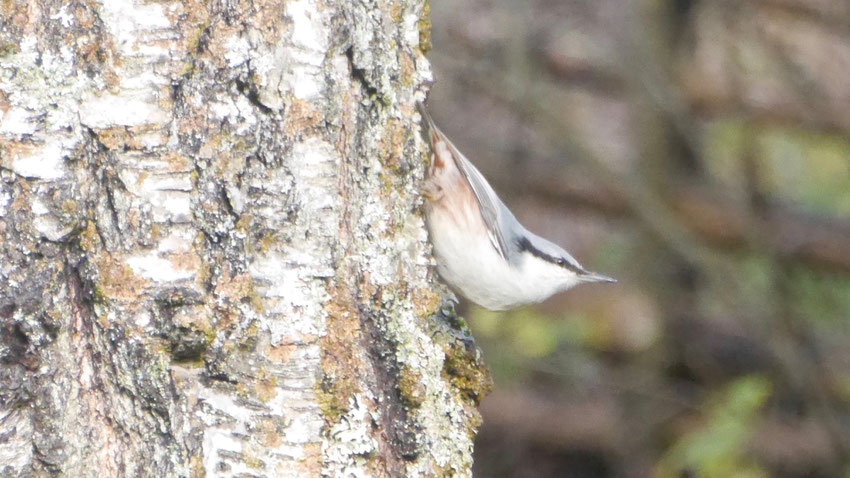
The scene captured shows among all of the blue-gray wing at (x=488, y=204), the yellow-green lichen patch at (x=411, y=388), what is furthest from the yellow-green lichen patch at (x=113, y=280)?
the blue-gray wing at (x=488, y=204)

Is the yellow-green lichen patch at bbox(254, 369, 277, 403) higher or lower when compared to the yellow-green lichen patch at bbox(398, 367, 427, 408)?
higher

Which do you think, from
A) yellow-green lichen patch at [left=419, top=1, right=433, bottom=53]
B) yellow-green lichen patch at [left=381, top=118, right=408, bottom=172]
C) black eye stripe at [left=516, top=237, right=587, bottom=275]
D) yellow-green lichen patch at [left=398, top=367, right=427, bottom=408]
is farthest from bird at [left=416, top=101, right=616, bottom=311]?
yellow-green lichen patch at [left=398, top=367, right=427, bottom=408]

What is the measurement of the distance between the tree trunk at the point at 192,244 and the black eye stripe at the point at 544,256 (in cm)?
144

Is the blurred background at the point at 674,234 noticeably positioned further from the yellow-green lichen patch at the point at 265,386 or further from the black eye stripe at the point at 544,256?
the yellow-green lichen patch at the point at 265,386

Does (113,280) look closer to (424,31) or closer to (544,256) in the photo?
(424,31)

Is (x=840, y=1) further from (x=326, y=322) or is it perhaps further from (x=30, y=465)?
(x=30, y=465)

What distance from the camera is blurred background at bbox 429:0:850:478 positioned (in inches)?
180

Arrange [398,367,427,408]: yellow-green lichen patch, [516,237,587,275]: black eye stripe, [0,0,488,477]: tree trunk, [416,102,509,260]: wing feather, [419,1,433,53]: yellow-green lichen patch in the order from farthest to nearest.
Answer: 1. [516,237,587,275]: black eye stripe
2. [416,102,509,260]: wing feather
3. [419,1,433,53]: yellow-green lichen patch
4. [398,367,427,408]: yellow-green lichen patch
5. [0,0,488,477]: tree trunk

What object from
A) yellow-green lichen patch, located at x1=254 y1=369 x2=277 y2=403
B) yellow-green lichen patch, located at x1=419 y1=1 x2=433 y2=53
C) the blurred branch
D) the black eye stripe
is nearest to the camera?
yellow-green lichen patch, located at x1=254 y1=369 x2=277 y2=403

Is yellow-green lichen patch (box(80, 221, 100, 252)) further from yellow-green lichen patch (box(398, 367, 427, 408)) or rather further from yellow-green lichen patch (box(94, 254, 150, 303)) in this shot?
yellow-green lichen patch (box(398, 367, 427, 408))

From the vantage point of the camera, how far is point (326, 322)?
→ 4.73 ft

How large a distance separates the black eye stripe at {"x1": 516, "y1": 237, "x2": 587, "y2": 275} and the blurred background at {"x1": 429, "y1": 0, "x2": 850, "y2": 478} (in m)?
1.43

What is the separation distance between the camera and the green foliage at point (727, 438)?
3.95m

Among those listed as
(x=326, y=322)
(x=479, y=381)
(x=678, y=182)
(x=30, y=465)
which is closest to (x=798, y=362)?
(x=678, y=182)
